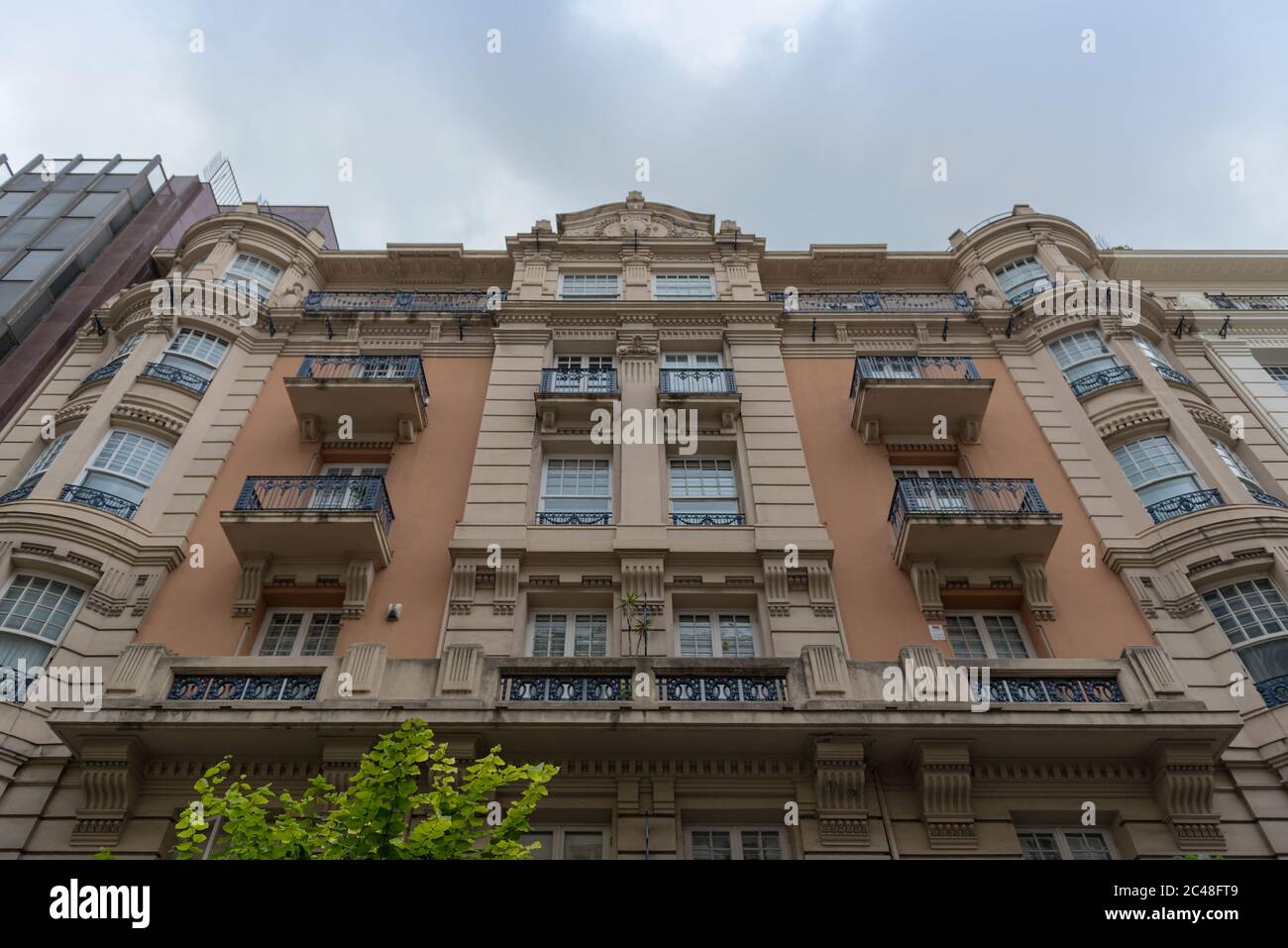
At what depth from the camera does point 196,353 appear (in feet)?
71.1

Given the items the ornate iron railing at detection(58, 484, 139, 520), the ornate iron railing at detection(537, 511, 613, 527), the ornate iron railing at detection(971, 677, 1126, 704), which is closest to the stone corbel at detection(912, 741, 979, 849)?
the ornate iron railing at detection(971, 677, 1126, 704)

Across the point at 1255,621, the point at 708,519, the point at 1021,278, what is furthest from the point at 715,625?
the point at 1021,278

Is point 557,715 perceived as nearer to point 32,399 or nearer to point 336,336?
point 336,336

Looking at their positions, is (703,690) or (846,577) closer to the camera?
(703,690)

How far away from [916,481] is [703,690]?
6658mm

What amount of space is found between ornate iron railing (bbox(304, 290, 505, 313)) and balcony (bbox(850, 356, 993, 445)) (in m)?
10.6

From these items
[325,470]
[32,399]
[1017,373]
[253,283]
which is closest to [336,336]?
[253,283]

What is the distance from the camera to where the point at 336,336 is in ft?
76.5

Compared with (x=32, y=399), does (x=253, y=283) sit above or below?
above

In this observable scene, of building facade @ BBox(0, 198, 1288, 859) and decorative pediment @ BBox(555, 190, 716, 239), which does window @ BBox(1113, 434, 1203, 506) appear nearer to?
building facade @ BBox(0, 198, 1288, 859)

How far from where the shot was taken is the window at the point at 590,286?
24.8 m

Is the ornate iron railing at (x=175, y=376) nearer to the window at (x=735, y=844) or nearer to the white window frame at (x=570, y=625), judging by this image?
the white window frame at (x=570, y=625)

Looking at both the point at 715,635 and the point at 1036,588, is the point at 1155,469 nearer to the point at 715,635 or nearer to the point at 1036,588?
the point at 1036,588

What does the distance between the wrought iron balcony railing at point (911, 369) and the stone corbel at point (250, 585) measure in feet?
43.3
